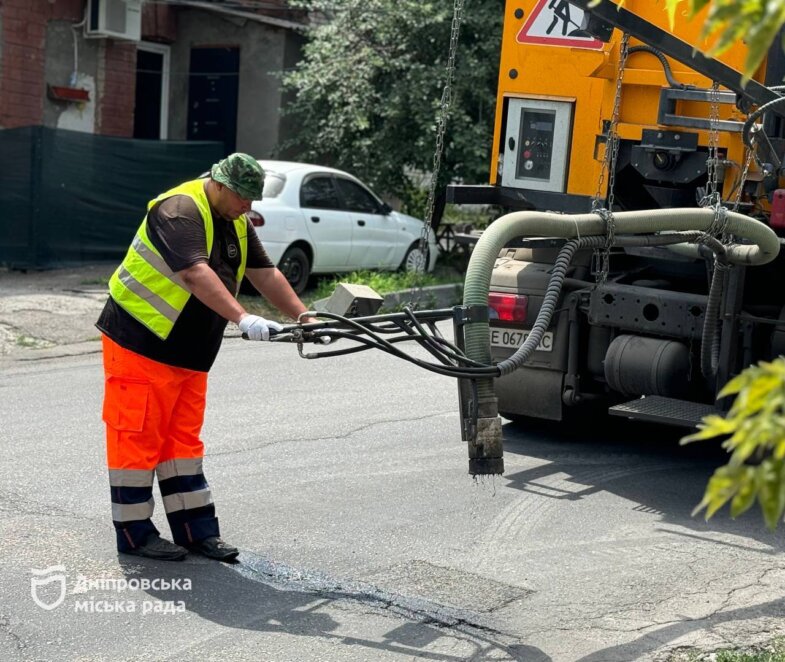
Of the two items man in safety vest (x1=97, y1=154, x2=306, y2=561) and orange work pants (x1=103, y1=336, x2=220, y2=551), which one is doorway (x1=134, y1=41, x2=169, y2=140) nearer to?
man in safety vest (x1=97, y1=154, x2=306, y2=561)

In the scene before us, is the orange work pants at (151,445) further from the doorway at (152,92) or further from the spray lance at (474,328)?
the doorway at (152,92)

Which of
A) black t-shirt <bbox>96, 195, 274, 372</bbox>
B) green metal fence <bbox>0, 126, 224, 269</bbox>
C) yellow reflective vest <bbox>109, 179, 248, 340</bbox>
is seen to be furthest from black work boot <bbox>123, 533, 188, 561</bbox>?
green metal fence <bbox>0, 126, 224, 269</bbox>

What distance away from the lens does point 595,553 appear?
17.8ft

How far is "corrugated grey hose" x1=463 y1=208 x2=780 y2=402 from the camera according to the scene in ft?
15.3

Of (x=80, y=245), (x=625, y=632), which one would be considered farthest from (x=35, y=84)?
(x=625, y=632)

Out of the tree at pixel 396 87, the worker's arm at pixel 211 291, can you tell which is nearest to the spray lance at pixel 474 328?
the worker's arm at pixel 211 291

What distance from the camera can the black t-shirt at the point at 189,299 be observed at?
15.8 ft

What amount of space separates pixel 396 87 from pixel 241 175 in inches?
438

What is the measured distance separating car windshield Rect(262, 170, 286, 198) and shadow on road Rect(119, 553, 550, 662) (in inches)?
321

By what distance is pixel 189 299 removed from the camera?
194 inches

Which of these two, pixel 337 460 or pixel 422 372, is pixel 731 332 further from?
pixel 422 372

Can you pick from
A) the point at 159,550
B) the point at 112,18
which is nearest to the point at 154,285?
the point at 159,550

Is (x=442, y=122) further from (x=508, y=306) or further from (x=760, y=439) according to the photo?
(x=760, y=439)

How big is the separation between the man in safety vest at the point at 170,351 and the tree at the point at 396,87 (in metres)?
10.4
